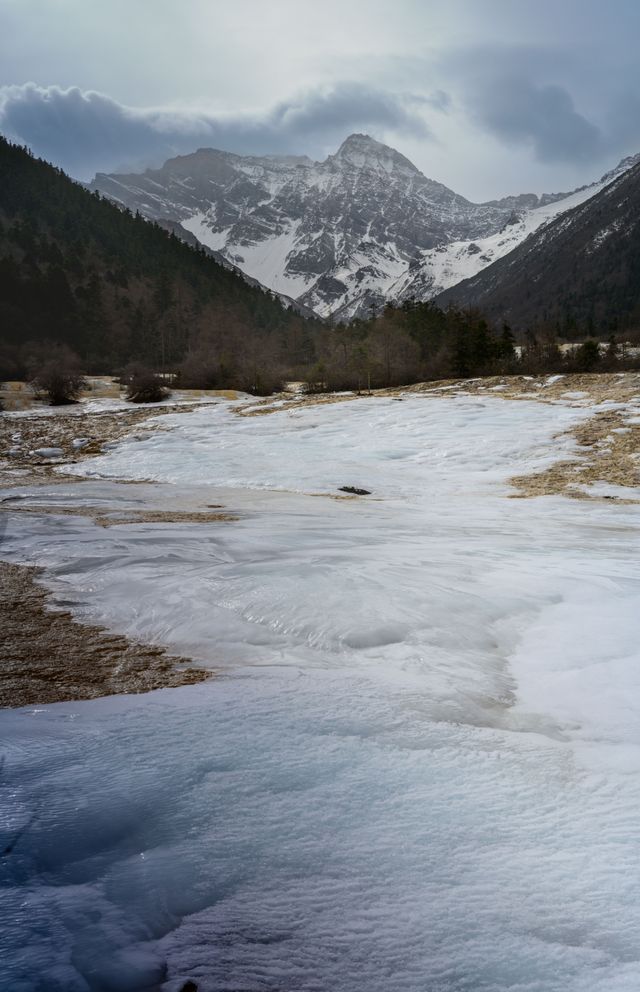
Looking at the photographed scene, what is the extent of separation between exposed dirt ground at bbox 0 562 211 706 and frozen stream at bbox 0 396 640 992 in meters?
0.18

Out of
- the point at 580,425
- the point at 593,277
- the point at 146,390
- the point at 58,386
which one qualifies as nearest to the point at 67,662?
the point at 580,425

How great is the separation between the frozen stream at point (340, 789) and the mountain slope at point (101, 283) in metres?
62.2

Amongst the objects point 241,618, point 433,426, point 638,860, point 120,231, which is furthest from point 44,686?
point 120,231

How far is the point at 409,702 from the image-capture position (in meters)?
2.74

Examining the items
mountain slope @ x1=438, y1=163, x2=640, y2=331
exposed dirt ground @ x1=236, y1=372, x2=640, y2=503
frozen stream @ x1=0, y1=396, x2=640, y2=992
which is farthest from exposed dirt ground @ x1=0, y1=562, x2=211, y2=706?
mountain slope @ x1=438, y1=163, x2=640, y2=331

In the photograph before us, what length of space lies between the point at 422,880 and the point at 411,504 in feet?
26.0

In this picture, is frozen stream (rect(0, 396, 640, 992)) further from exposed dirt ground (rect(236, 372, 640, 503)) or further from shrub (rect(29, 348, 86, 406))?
shrub (rect(29, 348, 86, 406))

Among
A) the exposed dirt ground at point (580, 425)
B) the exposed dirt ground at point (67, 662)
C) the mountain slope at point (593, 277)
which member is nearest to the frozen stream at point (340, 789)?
the exposed dirt ground at point (67, 662)

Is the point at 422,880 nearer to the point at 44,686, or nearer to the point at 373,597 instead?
the point at 44,686

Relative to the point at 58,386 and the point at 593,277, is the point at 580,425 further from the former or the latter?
the point at 593,277

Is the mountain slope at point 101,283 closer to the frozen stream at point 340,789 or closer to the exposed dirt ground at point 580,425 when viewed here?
the exposed dirt ground at point 580,425

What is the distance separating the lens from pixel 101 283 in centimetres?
8300

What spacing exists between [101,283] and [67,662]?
9021 cm

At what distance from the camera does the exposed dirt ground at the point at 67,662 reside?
117 inches
